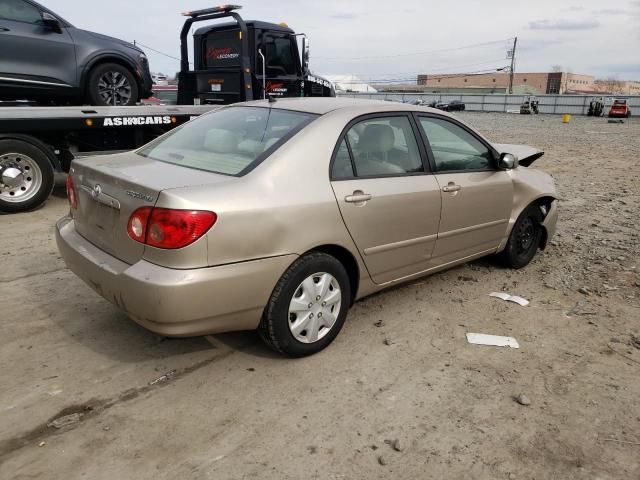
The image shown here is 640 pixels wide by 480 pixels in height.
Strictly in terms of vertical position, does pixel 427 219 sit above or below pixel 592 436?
above

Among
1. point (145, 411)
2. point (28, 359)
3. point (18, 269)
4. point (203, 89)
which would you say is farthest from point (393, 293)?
point (203, 89)

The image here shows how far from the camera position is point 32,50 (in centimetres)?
707

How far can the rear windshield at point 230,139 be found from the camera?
130 inches

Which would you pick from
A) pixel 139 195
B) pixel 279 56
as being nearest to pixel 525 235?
pixel 139 195

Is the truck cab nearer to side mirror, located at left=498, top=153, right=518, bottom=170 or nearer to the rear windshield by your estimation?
the rear windshield

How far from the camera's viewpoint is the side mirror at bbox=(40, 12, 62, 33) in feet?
23.4

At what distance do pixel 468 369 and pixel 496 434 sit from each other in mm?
655

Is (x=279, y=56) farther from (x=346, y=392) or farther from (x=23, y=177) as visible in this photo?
(x=346, y=392)

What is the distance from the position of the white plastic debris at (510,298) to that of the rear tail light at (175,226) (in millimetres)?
2785

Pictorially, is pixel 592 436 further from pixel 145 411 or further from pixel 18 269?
pixel 18 269

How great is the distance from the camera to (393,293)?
4586 millimetres

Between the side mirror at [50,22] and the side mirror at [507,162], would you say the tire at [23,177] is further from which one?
Result: the side mirror at [507,162]

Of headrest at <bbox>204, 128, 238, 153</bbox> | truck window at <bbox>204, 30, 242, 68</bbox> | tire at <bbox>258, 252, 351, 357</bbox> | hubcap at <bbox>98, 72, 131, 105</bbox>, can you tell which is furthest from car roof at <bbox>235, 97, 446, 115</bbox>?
truck window at <bbox>204, 30, 242, 68</bbox>

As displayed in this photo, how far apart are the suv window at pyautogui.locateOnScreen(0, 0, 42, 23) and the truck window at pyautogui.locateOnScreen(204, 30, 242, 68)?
3.15 metres
